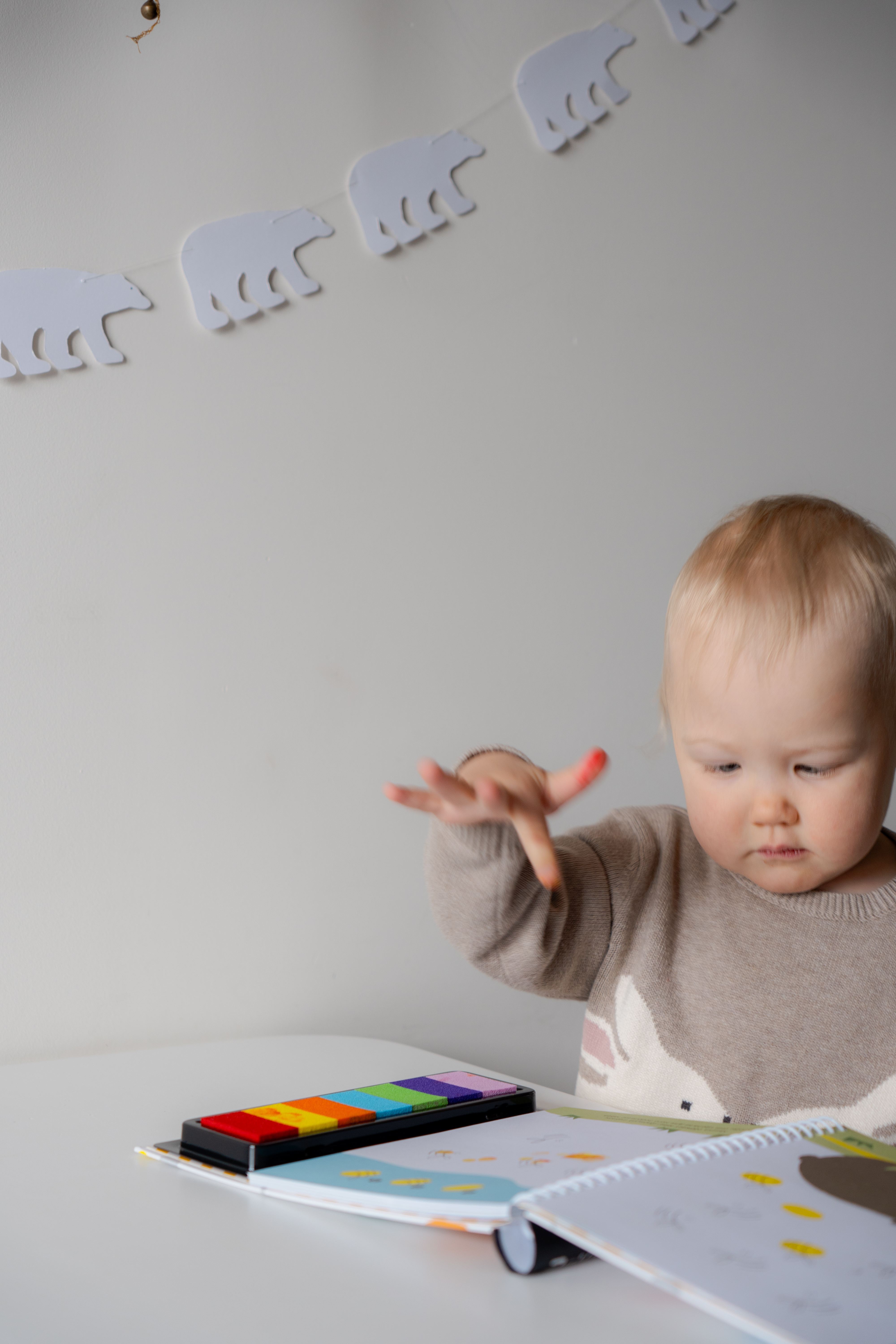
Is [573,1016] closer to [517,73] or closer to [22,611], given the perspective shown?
[22,611]

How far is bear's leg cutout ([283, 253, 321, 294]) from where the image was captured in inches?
36.7

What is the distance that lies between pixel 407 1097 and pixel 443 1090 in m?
0.03

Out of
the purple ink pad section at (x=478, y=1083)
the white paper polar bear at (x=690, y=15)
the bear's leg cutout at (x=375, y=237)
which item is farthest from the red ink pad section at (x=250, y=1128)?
the white paper polar bear at (x=690, y=15)

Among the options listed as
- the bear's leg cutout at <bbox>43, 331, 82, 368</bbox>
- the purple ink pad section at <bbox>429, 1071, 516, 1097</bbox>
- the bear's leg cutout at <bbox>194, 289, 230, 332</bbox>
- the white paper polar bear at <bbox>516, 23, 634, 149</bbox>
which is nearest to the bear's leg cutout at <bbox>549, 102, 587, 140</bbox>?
the white paper polar bear at <bbox>516, 23, 634, 149</bbox>

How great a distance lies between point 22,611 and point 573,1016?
0.64 meters

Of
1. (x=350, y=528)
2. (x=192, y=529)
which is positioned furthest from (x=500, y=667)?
(x=192, y=529)

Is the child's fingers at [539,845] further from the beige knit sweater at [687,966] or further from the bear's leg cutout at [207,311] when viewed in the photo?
the bear's leg cutout at [207,311]

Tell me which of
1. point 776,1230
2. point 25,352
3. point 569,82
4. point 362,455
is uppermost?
point 569,82

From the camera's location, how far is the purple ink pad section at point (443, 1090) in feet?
1.99

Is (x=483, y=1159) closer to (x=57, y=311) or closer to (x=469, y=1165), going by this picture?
(x=469, y=1165)

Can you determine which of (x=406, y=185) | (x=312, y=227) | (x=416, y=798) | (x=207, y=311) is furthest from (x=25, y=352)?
(x=416, y=798)

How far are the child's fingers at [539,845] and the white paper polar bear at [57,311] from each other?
0.52 metres

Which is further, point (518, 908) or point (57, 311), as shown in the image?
point (57, 311)

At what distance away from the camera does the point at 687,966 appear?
30.1 inches
